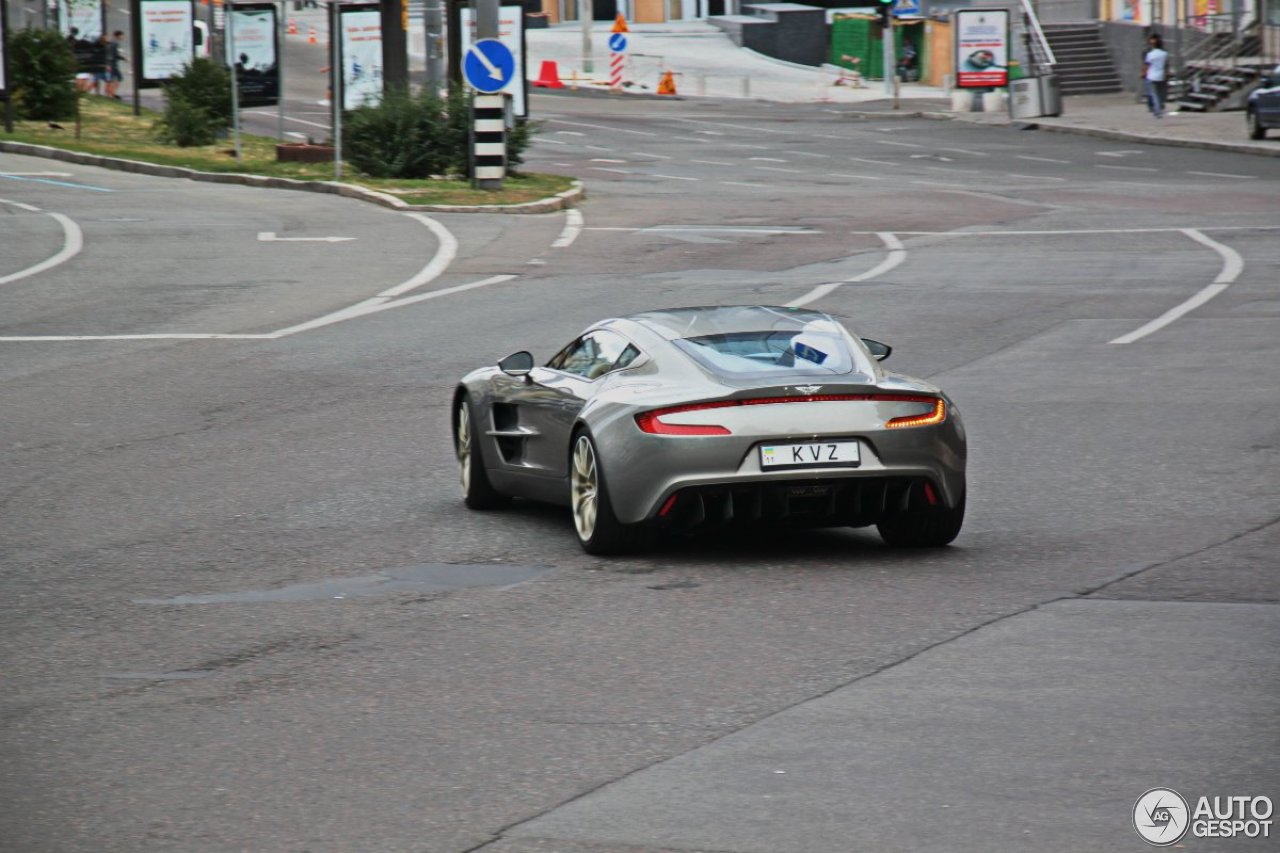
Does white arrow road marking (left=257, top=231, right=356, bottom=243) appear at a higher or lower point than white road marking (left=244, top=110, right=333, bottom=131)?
lower

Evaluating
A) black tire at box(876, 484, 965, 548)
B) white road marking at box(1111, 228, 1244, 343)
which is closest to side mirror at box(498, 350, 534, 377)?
black tire at box(876, 484, 965, 548)

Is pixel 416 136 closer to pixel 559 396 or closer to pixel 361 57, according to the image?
pixel 361 57

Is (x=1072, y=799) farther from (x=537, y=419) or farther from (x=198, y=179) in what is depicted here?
(x=198, y=179)

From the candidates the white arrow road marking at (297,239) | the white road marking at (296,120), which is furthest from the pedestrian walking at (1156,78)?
the white arrow road marking at (297,239)

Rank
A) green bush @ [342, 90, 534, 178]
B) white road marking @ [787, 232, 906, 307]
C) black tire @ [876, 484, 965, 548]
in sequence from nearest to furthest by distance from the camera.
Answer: black tire @ [876, 484, 965, 548] → white road marking @ [787, 232, 906, 307] → green bush @ [342, 90, 534, 178]

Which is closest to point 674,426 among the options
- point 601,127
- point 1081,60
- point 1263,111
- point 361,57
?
point 361,57

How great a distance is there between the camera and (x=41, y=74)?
46.7 metres

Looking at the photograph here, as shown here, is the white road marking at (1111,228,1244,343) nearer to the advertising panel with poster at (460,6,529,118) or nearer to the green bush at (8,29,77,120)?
the advertising panel with poster at (460,6,529,118)

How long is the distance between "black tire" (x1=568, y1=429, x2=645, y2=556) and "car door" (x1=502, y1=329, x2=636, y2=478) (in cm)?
24

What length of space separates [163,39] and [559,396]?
127 ft

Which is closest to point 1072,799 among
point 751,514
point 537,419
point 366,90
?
point 751,514

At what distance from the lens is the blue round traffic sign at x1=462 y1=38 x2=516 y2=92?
31.5m

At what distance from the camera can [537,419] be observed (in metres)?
10.9

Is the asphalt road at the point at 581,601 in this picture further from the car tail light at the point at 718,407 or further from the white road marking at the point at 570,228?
the white road marking at the point at 570,228
